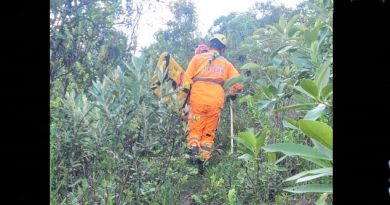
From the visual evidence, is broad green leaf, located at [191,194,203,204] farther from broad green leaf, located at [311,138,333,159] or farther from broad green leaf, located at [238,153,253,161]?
broad green leaf, located at [311,138,333,159]

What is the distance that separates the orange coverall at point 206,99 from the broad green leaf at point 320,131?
0.70 meters

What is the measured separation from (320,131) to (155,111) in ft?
2.38

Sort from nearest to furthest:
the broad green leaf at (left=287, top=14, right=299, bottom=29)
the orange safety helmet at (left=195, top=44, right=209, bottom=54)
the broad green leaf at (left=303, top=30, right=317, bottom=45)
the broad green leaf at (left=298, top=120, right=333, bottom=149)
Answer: the broad green leaf at (left=298, top=120, right=333, bottom=149) < the broad green leaf at (left=303, top=30, right=317, bottom=45) < the broad green leaf at (left=287, top=14, right=299, bottom=29) < the orange safety helmet at (left=195, top=44, right=209, bottom=54)

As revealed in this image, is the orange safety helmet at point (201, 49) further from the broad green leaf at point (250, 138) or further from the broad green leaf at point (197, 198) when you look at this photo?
the broad green leaf at point (197, 198)

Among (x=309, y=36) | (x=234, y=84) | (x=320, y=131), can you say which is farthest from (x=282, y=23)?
(x=320, y=131)

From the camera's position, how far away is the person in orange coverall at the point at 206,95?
138cm

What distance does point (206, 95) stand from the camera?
55.3 inches

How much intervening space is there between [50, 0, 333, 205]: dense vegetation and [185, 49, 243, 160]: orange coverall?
0.04m

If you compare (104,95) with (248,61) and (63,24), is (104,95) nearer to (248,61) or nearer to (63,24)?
(63,24)

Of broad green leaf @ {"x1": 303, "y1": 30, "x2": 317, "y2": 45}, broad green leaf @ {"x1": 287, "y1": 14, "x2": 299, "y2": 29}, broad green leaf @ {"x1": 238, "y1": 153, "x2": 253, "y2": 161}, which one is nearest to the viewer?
broad green leaf @ {"x1": 303, "y1": 30, "x2": 317, "y2": 45}

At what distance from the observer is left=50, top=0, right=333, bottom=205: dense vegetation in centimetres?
116


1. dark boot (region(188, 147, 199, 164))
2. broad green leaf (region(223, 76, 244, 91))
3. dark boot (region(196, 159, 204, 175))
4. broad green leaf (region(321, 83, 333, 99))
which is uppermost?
broad green leaf (region(223, 76, 244, 91))

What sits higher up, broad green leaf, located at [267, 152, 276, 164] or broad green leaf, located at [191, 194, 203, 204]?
broad green leaf, located at [267, 152, 276, 164]

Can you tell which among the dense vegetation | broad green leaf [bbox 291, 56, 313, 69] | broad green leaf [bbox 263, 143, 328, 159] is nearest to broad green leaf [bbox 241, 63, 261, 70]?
the dense vegetation
